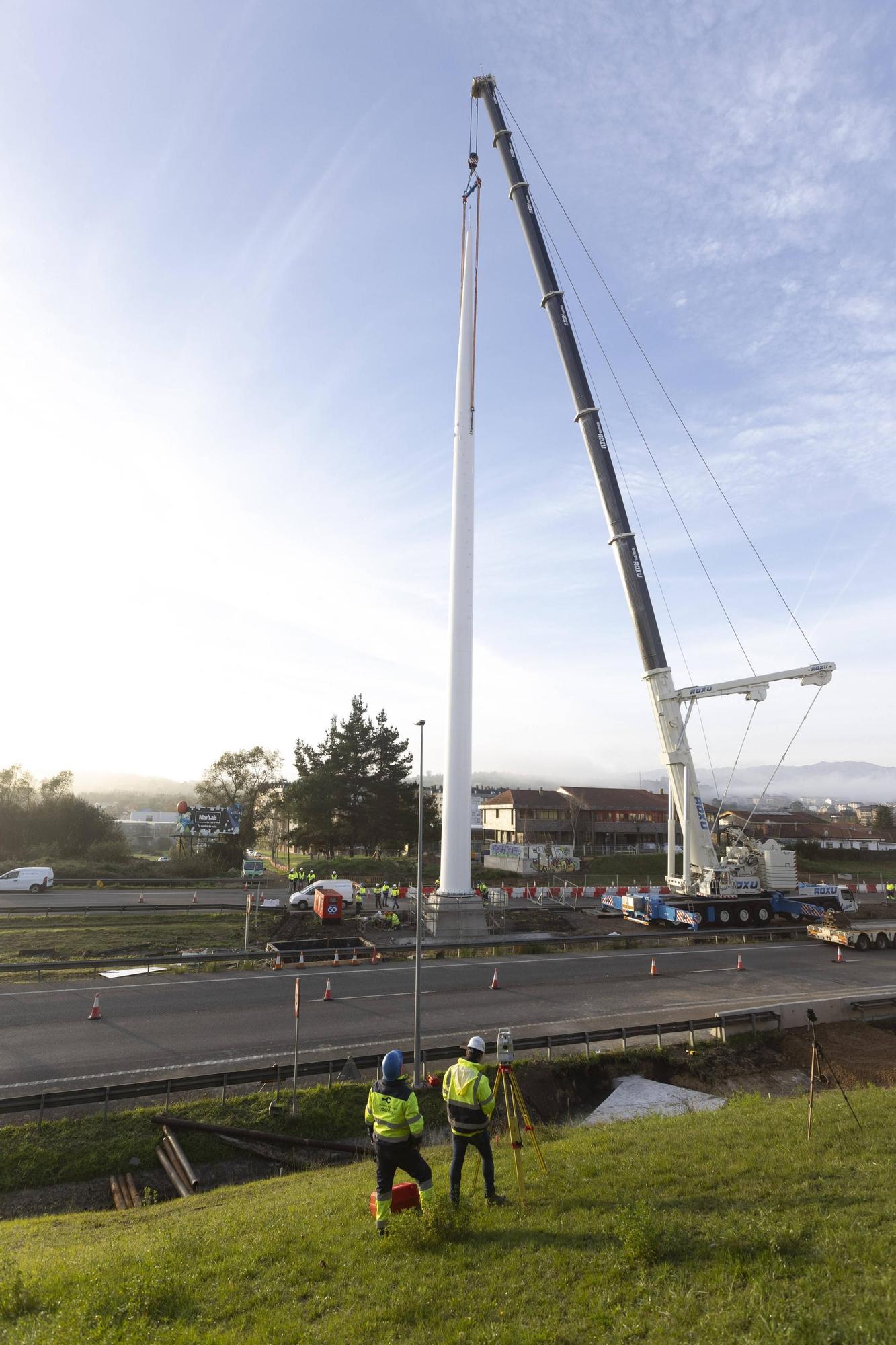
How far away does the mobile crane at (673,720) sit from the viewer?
29.0 meters

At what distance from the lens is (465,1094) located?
8039mm

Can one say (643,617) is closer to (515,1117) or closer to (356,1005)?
(356,1005)

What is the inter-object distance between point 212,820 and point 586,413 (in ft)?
119

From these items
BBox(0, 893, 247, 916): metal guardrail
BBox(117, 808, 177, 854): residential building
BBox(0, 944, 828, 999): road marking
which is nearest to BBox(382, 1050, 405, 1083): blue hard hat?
BBox(0, 944, 828, 999): road marking

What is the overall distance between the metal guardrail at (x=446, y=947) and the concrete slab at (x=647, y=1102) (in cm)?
1214

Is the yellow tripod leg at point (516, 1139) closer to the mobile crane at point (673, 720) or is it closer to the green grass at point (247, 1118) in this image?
the green grass at point (247, 1118)

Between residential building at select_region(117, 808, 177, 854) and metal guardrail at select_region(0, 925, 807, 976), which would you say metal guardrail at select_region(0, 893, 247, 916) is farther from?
residential building at select_region(117, 808, 177, 854)

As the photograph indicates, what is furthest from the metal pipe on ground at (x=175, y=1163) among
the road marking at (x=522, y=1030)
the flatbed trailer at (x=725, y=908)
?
the flatbed trailer at (x=725, y=908)

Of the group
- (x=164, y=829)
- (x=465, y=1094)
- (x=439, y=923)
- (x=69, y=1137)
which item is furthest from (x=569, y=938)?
(x=164, y=829)

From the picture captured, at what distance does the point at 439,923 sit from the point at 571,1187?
20877 mm

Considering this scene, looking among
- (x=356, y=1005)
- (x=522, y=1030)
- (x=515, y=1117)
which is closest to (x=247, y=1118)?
(x=515, y=1117)

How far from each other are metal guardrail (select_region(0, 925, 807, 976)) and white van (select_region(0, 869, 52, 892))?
20074 mm

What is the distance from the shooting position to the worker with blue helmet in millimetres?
7691

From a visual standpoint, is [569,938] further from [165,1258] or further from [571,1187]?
[165,1258]
